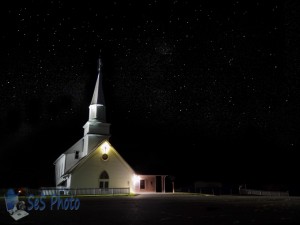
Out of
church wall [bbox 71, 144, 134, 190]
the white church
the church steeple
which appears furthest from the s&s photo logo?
the church steeple

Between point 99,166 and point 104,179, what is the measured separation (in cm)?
160

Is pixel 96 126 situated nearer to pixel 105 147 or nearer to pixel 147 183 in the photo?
pixel 105 147

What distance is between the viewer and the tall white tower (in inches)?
1704

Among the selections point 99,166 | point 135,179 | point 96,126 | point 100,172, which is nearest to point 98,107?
point 96,126

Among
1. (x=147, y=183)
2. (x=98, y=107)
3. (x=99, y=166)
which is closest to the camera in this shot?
(x=99, y=166)

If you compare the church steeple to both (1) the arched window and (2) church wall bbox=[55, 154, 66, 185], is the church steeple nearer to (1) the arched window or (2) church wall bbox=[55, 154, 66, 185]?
(2) church wall bbox=[55, 154, 66, 185]

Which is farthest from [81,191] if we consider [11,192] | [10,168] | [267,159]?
[267,159]

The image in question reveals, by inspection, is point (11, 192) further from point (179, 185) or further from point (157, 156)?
point (179, 185)

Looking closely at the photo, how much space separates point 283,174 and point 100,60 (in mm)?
36681

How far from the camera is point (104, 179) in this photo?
39781mm

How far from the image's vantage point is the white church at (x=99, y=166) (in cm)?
3916

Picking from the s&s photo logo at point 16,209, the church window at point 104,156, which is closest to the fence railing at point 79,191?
the church window at point 104,156

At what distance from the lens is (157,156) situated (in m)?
49.2

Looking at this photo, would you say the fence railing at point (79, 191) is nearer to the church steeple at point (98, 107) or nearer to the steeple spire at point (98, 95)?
the church steeple at point (98, 107)
